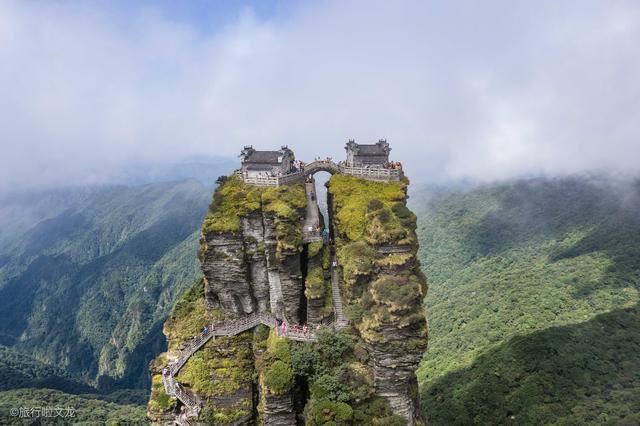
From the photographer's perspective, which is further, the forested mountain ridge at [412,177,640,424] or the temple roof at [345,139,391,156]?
the forested mountain ridge at [412,177,640,424]

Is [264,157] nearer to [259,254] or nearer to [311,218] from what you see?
[311,218]

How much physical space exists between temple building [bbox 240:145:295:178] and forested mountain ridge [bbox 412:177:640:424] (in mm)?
49884

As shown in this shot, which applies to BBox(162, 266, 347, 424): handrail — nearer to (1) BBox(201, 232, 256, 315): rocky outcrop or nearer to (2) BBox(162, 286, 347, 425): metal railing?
(2) BBox(162, 286, 347, 425): metal railing

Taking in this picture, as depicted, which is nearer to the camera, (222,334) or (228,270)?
(228,270)

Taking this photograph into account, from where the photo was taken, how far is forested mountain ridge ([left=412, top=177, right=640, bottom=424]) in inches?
2554

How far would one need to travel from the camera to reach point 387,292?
1272 inches

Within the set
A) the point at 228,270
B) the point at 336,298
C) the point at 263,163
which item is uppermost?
the point at 263,163

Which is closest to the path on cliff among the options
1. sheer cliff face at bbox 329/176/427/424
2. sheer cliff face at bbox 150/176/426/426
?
sheer cliff face at bbox 150/176/426/426

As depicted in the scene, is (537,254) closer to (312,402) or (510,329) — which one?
(510,329)

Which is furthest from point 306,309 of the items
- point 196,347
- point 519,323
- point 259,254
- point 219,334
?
point 519,323

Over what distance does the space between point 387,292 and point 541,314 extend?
7052 cm

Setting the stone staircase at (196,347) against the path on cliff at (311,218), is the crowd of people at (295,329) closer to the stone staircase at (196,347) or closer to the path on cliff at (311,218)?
the stone staircase at (196,347)

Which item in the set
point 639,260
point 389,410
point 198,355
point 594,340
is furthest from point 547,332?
point 198,355

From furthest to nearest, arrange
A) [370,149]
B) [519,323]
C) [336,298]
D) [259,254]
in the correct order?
[519,323]
[370,149]
[259,254]
[336,298]
